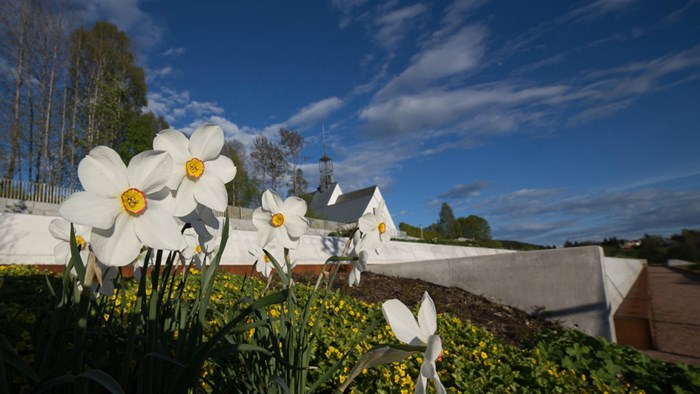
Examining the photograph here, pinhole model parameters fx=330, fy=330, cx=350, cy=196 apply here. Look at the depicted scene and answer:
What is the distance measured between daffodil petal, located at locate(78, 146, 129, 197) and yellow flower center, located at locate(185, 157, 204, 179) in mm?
148

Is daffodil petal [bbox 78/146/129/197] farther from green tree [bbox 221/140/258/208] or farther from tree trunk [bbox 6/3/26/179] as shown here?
green tree [bbox 221/140/258/208]

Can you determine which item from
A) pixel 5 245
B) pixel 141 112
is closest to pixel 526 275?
pixel 5 245

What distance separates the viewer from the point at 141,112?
21688 millimetres

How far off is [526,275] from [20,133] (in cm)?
1903

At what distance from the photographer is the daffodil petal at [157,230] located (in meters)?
0.63

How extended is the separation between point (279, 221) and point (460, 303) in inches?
198

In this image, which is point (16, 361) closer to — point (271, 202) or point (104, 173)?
point (104, 173)

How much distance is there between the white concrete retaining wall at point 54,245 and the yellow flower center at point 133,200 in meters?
1.00

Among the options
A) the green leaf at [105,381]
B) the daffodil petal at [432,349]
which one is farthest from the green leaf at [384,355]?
the green leaf at [105,381]

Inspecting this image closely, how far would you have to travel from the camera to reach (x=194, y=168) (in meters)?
0.80

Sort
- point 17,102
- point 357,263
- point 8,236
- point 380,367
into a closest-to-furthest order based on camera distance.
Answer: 1. point 357,263
2. point 380,367
3. point 8,236
4. point 17,102

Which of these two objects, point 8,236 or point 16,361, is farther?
point 8,236

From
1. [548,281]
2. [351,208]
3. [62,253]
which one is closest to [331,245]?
[548,281]

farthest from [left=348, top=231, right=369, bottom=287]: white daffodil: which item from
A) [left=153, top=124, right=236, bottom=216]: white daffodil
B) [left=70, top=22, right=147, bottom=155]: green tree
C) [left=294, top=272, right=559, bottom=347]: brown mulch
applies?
[left=70, top=22, right=147, bottom=155]: green tree
